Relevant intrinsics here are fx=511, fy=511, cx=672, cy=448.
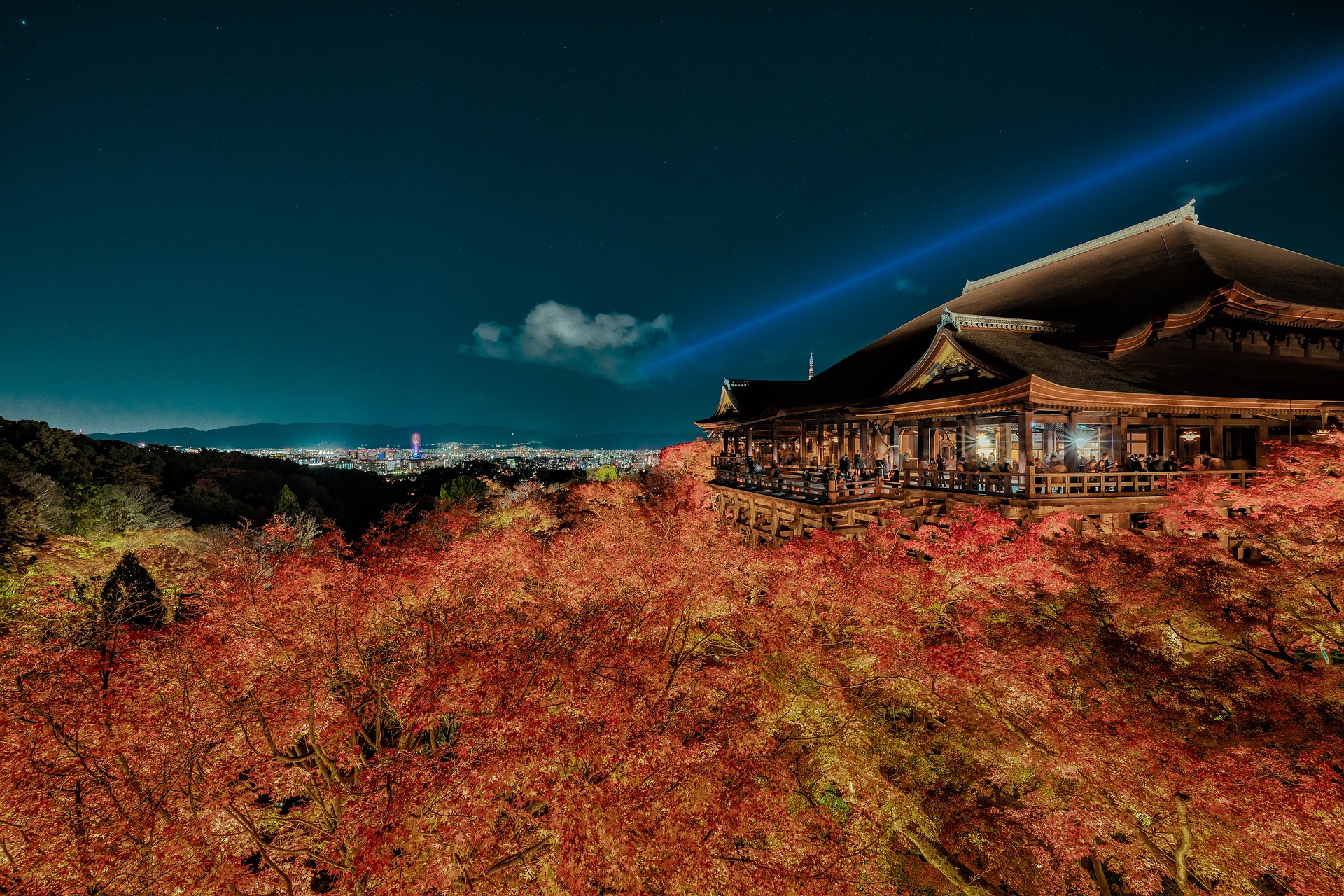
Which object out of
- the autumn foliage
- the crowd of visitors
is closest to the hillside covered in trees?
the autumn foliage

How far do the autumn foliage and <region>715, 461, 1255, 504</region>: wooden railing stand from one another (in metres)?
1.22

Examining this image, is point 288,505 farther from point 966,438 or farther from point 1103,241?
point 1103,241

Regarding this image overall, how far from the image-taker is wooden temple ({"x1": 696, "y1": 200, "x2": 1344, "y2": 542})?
12703 mm

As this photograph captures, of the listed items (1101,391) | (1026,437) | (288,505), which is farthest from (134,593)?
(1101,391)

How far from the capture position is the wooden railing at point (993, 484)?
40.0 feet

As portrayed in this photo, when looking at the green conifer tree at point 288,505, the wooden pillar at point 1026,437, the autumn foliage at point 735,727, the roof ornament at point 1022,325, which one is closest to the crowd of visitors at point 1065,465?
the wooden pillar at point 1026,437

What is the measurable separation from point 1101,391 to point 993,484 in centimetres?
315

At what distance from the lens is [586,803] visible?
730cm

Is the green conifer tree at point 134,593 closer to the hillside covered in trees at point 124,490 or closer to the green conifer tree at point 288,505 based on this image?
the hillside covered in trees at point 124,490

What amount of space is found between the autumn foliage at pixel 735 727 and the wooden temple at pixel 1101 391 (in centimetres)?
237

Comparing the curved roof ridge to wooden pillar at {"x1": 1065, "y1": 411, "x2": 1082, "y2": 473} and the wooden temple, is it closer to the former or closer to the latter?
the wooden temple

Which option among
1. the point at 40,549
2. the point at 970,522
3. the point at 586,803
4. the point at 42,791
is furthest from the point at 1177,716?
the point at 40,549

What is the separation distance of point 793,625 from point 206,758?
10.2 m

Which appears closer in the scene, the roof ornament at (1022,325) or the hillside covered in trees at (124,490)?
the roof ornament at (1022,325)
